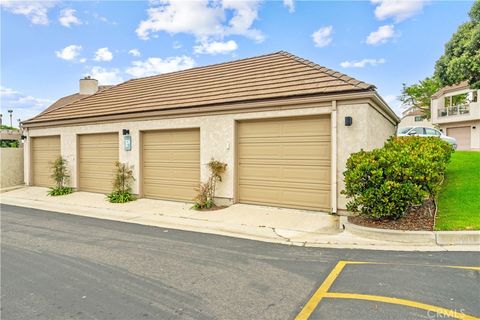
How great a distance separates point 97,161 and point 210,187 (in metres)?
6.09

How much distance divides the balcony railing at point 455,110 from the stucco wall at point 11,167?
3439cm

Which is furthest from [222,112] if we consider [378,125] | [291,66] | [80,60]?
[80,60]

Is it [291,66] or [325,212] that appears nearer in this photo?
[325,212]

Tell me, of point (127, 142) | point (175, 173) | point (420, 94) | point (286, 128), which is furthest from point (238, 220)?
point (420, 94)

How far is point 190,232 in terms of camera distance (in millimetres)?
6645

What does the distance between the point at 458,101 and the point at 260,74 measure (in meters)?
35.2

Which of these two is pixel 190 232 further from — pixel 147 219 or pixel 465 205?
pixel 465 205

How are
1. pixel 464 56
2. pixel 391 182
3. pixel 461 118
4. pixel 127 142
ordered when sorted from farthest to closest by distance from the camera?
pixel 461 118 → pixel 464 56 → pixel 127 142 → pixel 391 182

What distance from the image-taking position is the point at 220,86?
410 inches

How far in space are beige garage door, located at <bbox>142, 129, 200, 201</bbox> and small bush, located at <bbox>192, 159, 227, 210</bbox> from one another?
0.73m

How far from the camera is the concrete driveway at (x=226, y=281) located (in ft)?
10.3

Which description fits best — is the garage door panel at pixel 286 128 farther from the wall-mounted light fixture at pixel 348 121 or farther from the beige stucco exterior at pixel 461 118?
the beige stucco exterior at pixel 461 118

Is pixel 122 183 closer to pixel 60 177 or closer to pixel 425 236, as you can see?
pixel 60 177

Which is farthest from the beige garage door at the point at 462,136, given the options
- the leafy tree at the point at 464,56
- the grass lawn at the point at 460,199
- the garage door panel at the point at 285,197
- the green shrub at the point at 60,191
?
the green shrub at the point at 60,191
